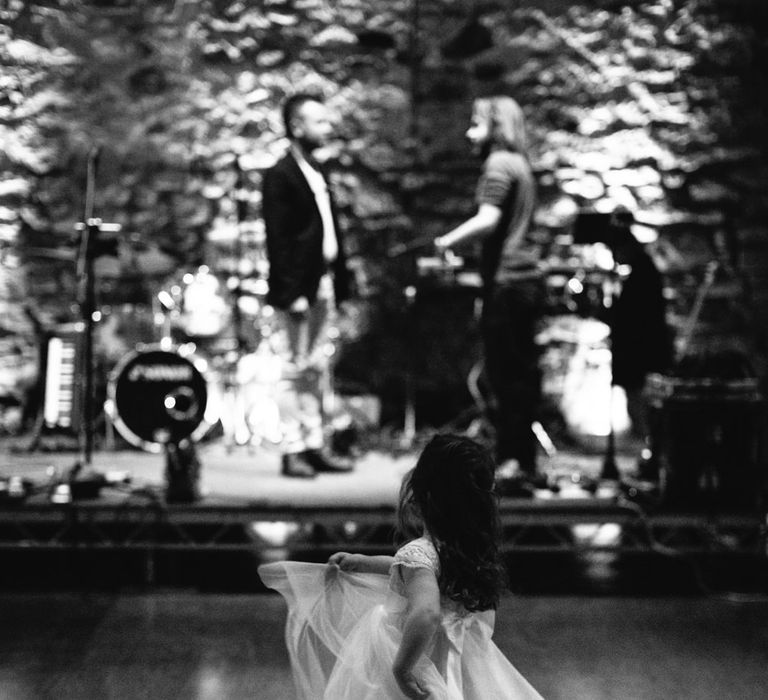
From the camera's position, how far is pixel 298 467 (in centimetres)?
514

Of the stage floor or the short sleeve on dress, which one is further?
the stage floor

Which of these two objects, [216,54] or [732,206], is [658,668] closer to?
[732,206]

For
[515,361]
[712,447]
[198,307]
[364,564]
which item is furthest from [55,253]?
[364,564]

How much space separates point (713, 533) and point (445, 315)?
9.34 ft

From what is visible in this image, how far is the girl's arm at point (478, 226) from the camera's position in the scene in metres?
4.50

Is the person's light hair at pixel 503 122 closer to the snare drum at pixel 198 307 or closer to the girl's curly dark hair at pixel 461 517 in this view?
the snare drum at pixel 198 307

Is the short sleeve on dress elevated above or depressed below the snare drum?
below

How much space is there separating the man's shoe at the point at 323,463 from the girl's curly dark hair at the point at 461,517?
327 cm

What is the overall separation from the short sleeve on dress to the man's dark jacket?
313 centimetres

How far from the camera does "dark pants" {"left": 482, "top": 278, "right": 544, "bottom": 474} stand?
15.2 ft

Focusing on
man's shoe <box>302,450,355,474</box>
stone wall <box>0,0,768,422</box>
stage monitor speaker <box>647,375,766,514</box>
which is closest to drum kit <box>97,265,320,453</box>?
stone wall <box>0,0,768,422</box>

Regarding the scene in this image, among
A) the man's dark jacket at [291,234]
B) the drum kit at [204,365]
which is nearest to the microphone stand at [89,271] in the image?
the drum kit at [204,365]

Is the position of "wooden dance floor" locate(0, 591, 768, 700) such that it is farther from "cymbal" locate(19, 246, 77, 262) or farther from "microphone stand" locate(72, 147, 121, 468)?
"cymbal" locate(19, 246, 77, 262)

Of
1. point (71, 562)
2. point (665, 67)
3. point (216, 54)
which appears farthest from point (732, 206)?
point (71, 562)
